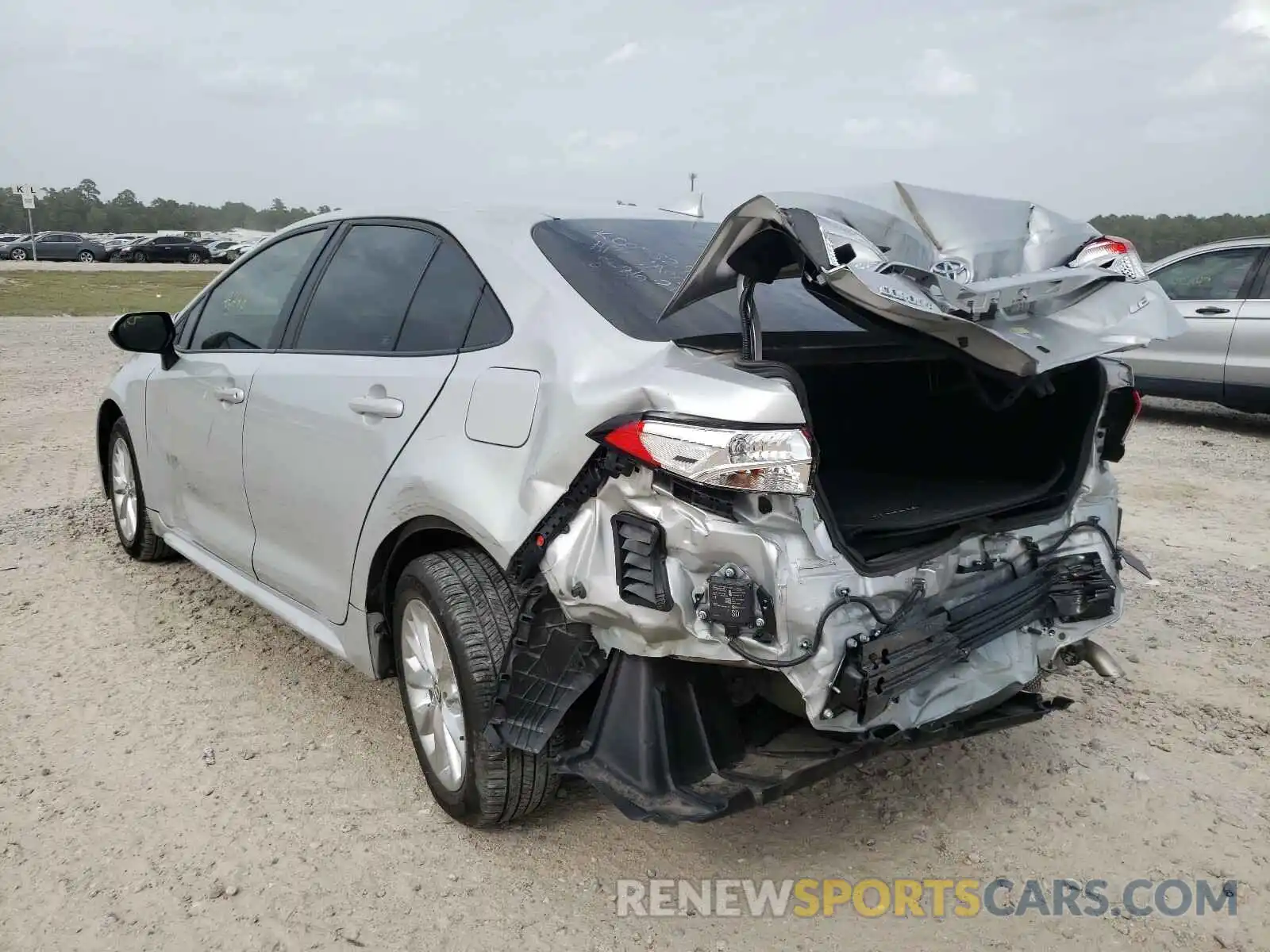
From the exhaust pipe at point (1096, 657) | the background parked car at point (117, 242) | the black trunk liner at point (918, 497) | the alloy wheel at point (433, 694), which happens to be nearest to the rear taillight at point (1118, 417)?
the black trunk liner at point (918, 497)

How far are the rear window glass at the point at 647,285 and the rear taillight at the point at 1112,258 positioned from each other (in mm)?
602

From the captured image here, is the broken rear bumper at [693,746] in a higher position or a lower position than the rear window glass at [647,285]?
lower

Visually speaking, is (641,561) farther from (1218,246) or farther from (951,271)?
(1218,246)

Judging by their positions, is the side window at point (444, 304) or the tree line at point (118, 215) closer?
the side window at point (444, 304)

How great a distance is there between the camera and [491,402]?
103 inches

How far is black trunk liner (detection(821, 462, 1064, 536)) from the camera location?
263 centimetres

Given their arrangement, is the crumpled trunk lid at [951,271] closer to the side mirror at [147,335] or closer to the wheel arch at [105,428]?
the side mirror at [147,335]

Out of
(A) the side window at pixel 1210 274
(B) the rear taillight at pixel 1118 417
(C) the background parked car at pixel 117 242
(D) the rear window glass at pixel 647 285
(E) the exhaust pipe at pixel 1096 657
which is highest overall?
(D) the rear window glass at pixel 647 285

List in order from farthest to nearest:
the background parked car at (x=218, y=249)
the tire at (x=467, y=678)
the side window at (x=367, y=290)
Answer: the background parked car at (x=218, y=249) < the side window at (x=367, y=290) < the tire at (x=467, y=678)

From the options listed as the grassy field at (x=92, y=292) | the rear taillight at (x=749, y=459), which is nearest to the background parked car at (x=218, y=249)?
the grassy field at (x=92, y=292)

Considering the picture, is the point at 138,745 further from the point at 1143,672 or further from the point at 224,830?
the point at 1143,672

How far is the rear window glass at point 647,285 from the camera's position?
8.27 ft

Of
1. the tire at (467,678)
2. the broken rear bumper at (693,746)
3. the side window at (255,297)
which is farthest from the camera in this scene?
the side window at (255,297)

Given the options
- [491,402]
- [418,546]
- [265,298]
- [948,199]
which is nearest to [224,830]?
[418,546]
